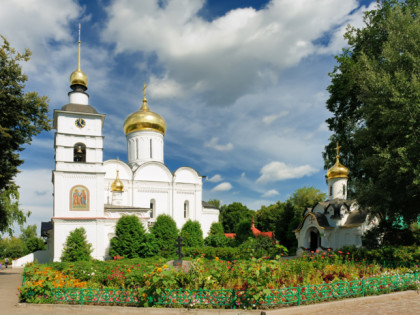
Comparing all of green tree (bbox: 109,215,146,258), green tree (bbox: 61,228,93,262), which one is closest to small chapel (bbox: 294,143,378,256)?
green tree (bbox: 109,215,146,258)

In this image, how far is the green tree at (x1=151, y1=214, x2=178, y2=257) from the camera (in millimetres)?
23766

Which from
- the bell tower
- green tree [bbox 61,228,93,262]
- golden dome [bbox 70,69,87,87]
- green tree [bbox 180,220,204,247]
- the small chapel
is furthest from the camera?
green tree [bbox 180,220,204,247]

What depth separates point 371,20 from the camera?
19.2m

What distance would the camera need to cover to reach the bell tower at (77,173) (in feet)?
71.5

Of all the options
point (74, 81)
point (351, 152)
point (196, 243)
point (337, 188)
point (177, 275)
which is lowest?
point (196, 243)

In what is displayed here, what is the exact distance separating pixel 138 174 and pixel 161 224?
638 cm

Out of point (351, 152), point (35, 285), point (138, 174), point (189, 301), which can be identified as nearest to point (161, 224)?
point (138, 174)

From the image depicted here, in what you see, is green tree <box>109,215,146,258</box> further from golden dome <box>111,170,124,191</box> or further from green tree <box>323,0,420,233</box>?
green tree <box>323,0,420,233</box>

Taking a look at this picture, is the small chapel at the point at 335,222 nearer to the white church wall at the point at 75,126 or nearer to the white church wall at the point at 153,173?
the white church wall at the point at 153,173

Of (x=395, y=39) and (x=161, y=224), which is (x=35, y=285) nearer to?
(x=395, y=39)

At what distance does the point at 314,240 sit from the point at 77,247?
16520mm

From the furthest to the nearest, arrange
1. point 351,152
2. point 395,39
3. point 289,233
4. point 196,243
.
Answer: point 289,233 < point 196,243 < point 351,152 < point 395,39

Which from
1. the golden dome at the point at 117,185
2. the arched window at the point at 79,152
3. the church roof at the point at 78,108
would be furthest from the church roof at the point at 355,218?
the church roof at the point at 78,108

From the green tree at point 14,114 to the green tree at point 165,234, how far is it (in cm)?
1041
